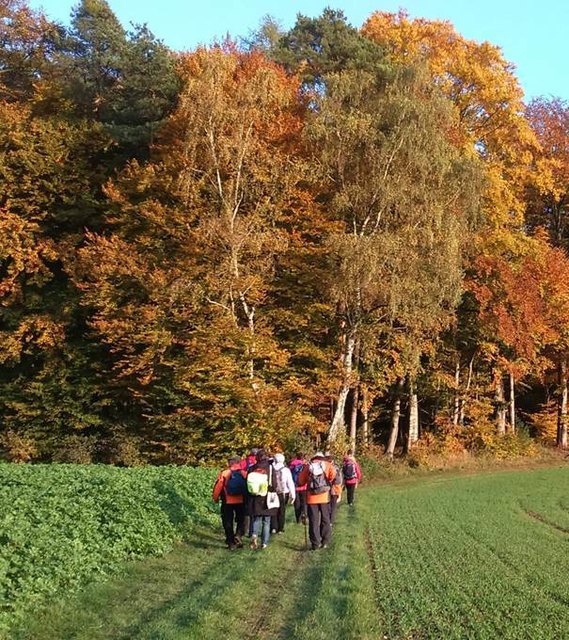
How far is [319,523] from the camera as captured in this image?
539 inches

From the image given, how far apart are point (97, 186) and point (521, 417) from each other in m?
34.2

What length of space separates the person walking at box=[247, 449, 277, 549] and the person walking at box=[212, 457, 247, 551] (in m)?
0.43

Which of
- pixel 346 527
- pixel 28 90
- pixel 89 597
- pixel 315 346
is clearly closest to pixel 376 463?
pixel 315 346

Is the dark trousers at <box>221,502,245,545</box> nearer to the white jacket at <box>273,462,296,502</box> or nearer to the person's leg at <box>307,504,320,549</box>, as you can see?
the white jacket at <box>273,462,296,502</box>

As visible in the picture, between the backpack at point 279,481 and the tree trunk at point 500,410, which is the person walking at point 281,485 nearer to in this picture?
the backpack at point 279,481

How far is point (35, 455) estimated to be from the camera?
32344 mm

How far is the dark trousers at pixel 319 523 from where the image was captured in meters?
13.5

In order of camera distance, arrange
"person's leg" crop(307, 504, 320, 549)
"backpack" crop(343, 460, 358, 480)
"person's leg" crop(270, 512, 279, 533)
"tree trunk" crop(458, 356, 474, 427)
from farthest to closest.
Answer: "tree trunk" crop(458, 356, 474, 427) → "backpack" crop(343, 460, 358, 480) → "person's leg" crop(270, 512, 279, 533) → "person's leg" crop(307, 504, 320, 549)

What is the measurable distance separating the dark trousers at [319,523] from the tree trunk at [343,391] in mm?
16719

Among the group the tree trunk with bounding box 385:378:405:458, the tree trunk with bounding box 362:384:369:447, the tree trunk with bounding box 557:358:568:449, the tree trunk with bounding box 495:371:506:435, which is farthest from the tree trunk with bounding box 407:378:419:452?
the tree trunk with bounding box 557:358:568:449

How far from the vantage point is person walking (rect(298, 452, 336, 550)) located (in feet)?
44.3

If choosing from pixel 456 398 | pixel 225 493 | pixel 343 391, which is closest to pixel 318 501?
pixel 225 493

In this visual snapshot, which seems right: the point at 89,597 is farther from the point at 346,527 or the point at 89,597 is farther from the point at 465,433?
the point at 465,433

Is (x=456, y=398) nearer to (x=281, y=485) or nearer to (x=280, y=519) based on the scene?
(x=280, y=519)
